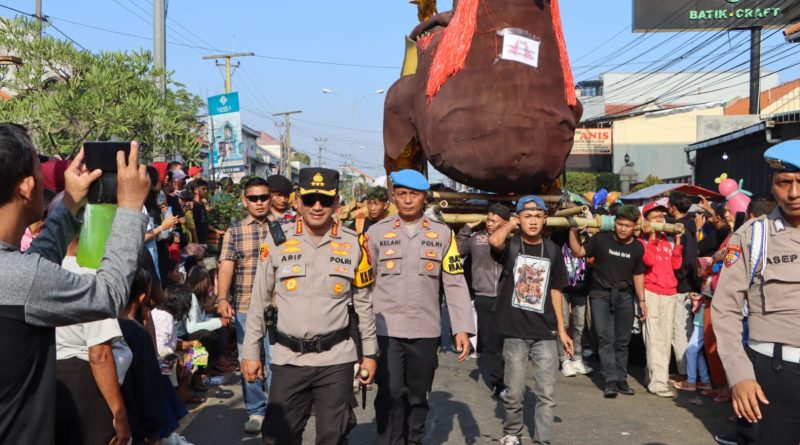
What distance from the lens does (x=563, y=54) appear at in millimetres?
6328

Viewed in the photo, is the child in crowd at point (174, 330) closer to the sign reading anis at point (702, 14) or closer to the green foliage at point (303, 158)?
the sign reading anis at point (702, 14)

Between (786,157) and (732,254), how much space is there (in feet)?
1.64

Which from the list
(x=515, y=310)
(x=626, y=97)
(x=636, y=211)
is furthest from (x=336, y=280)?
(x=626, y=97)

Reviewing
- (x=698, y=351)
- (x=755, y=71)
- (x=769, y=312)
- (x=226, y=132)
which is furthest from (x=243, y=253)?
(x=755, y=71)

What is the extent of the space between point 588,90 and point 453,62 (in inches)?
1955

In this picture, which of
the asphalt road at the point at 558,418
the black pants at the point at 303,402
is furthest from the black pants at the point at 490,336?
the black pants at the point at 303,402

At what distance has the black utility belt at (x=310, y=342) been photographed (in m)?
4.16

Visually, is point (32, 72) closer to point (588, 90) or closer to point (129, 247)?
point (129, 247)

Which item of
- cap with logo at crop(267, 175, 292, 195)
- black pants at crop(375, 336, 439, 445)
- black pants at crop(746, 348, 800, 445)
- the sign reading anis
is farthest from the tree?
the sign reading anis

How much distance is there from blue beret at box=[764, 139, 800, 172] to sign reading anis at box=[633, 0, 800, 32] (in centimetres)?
2522

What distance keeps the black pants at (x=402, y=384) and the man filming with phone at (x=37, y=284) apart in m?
2.87

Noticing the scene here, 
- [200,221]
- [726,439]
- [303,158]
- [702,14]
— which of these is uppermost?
[702,14]

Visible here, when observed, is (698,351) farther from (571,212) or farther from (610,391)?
(571,212)

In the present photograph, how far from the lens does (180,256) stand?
8.94 metres
